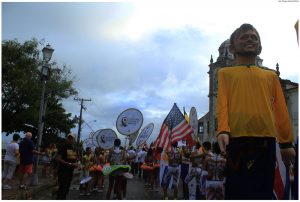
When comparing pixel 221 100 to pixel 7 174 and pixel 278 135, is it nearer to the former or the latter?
pixel 278 135

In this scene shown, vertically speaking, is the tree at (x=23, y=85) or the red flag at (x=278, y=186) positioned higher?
the tree at (x=23, y=85)

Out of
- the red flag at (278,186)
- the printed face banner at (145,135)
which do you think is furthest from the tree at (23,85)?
the red flag at (278,186)

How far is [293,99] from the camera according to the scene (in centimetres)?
3894

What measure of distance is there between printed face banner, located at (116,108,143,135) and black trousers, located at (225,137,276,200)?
27.0ft

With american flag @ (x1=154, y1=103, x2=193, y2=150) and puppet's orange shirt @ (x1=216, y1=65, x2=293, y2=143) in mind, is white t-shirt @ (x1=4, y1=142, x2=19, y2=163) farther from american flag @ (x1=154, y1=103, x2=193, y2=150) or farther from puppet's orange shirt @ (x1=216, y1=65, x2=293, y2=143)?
puppet's orange shirt @ (x1=216, y1=65, x2=293, y2=143)

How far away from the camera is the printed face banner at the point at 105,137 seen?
12724mm

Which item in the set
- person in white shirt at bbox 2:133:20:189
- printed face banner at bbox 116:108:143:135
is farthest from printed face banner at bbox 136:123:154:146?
person in white shirt at bbox 2:133:20:189

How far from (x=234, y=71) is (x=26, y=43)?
1966 centimetres

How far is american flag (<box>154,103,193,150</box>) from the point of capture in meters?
11.7

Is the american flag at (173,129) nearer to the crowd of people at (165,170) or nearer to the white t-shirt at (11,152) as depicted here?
the crowd of people at (165,170)

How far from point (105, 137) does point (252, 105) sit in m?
10.0

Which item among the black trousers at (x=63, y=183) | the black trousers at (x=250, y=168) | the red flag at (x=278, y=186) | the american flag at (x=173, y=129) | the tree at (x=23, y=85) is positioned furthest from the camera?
the tree at (x=23, y=85)

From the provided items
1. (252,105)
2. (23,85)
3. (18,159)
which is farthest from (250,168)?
(23,85)

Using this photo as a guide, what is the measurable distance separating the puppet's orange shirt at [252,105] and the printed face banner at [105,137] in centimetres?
960
